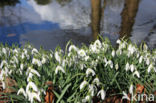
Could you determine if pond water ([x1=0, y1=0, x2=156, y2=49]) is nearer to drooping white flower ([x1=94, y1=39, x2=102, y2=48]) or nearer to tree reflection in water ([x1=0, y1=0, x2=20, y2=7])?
tree reflection in water ([x1=0, y1=0, x2=20, y2=7])

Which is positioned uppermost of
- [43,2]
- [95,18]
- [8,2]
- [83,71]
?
[8,2]

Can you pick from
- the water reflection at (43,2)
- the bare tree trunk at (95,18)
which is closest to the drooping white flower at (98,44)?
the bare tree trunk at (95,18)

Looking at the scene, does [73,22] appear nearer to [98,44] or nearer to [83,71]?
[98,44]

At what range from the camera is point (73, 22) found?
22.5 feet

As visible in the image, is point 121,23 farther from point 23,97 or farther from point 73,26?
point 23,97

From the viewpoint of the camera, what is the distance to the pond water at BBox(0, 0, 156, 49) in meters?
5.52

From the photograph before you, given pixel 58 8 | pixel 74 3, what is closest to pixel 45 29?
pixel 58 8

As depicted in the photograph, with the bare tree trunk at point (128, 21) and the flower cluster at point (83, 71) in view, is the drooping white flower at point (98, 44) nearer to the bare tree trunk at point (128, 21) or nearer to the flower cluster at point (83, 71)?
the flower cluster at point (83, 71)

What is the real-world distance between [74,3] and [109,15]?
2783 millimetres

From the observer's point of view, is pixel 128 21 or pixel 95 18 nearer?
pixel 128 21

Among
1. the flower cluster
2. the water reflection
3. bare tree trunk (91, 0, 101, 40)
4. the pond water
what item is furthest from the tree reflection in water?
the flower cluster

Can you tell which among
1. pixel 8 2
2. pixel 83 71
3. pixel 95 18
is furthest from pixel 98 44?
pixel 8 2

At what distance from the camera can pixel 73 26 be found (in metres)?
6.42

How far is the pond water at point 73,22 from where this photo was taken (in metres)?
5.52
